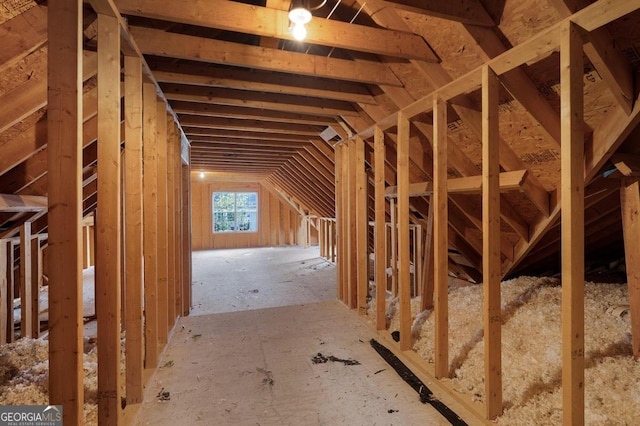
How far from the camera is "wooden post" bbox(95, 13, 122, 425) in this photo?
152 cm

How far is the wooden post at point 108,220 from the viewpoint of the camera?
1.52m

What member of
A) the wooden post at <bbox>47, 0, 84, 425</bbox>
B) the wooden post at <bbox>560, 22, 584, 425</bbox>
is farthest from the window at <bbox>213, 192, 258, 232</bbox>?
the wooden post at <bbox>560, 22, 584, 425</bbox>

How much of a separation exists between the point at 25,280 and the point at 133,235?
6.83 feet

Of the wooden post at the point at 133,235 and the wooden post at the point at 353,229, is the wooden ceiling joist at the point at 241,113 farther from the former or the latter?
the wooden post at the point at 133,235

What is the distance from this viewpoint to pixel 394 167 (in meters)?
3.55

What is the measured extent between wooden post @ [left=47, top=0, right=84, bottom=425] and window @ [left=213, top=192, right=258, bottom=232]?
9.38 m

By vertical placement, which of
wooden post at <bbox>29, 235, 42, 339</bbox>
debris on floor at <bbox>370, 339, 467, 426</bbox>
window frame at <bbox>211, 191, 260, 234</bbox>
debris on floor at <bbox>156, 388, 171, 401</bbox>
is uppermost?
window frame at <bbox>211, 191, 260, 234</bbox>

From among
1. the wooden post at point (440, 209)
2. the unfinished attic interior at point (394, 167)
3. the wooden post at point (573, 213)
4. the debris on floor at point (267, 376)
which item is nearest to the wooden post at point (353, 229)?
the unfinished attic interior at point (394, 167)

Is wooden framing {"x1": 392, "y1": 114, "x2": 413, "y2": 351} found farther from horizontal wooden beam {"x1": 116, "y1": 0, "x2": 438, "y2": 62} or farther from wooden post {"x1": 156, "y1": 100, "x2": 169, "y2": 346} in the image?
wooden post {"x1": 156, "y1": 100, "x2": 169, "y2": 346}

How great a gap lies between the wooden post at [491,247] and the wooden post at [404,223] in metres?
0.80

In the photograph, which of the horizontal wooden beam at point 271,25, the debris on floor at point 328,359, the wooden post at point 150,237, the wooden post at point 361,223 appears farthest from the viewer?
the wooden post at point 361,223

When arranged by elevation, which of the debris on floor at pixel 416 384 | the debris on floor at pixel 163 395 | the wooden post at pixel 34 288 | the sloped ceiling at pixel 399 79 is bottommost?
the debris on floor at pixel 416 384

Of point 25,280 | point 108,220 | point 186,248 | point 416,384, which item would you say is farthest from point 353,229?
point 25,280

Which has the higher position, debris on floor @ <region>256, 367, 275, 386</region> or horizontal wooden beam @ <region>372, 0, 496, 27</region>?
horizontal wooden beam @ <region>372, 0, 496, 27</region>
